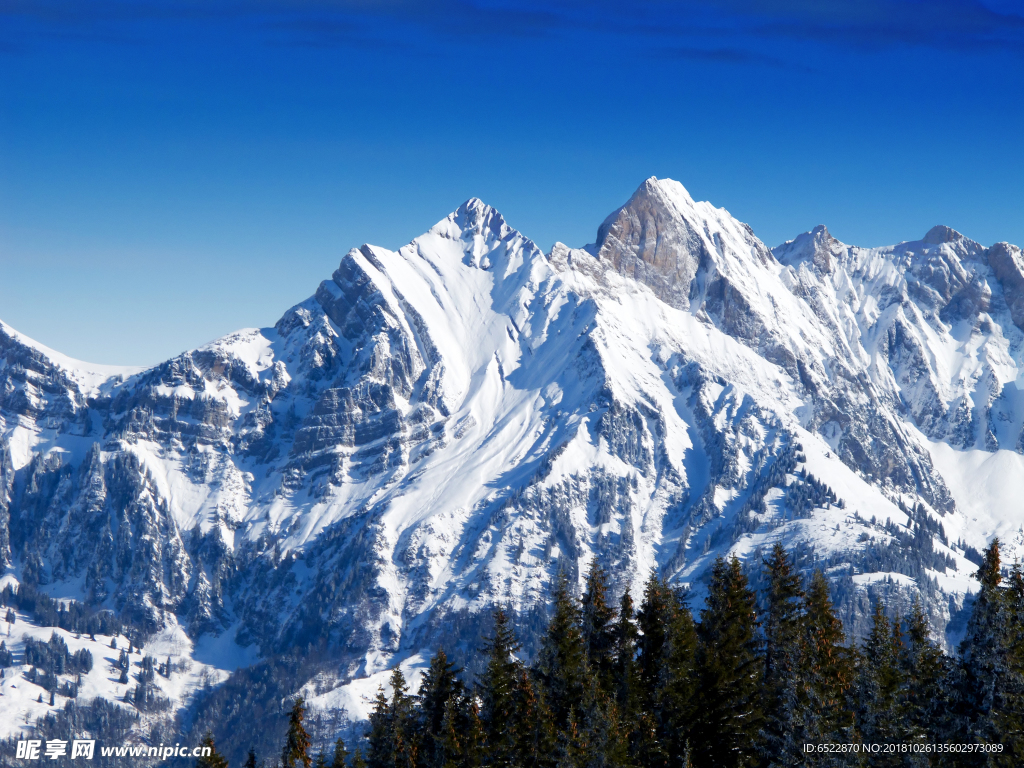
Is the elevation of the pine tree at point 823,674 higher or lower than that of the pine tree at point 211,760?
higher

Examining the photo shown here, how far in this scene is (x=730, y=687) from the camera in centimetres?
7456

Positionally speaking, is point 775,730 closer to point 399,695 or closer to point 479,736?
point 479,736

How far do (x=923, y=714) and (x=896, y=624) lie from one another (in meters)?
12.7

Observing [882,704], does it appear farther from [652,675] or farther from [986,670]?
[652,675]

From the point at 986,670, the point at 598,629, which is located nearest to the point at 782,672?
the point at 986,670

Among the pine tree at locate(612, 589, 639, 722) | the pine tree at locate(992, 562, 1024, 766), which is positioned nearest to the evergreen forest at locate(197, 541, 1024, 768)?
the pine tree at locate(992, 562, 1024, 766)

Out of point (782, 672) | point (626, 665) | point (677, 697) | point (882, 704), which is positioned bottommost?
point (882, 704)

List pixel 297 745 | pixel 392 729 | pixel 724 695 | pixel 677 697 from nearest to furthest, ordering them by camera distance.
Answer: pixel 724 695 → pixel 677 697 → pixel 297 745 → pixel 392 729

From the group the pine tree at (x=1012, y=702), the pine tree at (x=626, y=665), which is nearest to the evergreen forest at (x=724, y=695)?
the pine tree at (x=1012, y=702)

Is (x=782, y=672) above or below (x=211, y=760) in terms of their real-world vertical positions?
above

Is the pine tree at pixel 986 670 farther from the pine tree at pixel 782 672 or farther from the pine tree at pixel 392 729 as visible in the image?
the pine tree at pixel 392 729

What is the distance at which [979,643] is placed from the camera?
210 feet

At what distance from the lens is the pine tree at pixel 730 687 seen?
235ft

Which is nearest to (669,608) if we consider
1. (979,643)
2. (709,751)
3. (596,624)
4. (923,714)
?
(596,624)
